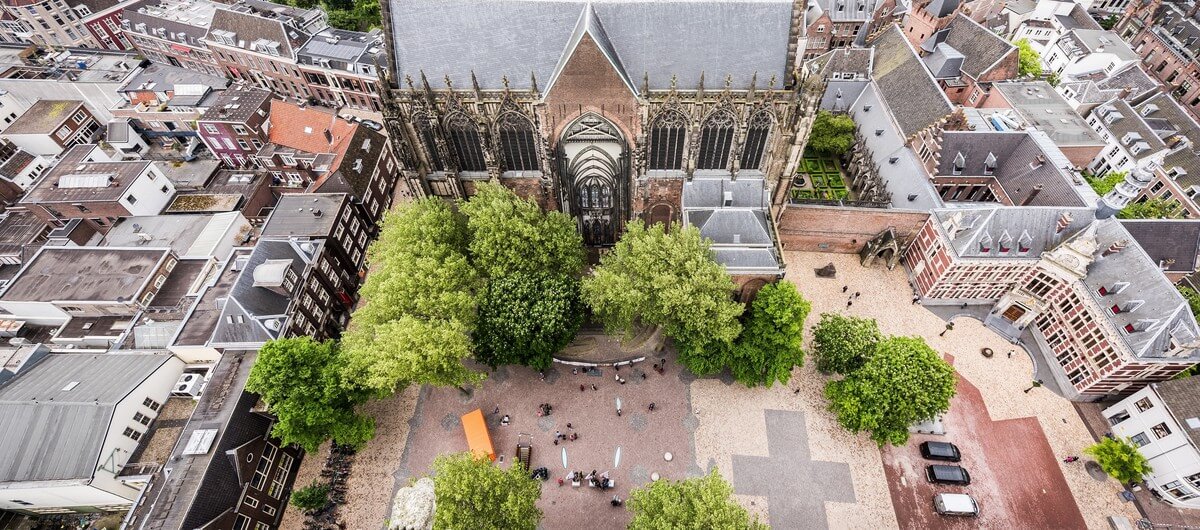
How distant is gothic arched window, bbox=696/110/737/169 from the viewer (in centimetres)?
4266

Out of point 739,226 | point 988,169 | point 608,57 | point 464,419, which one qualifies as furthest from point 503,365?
point 988,169

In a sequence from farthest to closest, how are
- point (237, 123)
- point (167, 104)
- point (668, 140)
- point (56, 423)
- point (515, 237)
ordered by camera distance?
point (167, 104), point (237, 123), point (668, 140), point (515, 237), point (56, 423)

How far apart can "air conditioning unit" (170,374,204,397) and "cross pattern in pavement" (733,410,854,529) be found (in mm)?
45240

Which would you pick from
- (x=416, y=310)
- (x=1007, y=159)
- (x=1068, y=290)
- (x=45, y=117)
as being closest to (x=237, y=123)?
(x=45, y=117)

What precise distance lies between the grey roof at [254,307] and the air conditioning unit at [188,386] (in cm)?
403

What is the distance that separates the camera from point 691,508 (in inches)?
1153

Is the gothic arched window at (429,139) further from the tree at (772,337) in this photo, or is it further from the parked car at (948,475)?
the parked car at (948,475)

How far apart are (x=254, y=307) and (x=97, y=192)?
108 ft

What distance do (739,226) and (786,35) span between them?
1613 centimetres

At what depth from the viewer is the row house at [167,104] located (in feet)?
225

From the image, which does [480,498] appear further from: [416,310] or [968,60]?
[968,60]

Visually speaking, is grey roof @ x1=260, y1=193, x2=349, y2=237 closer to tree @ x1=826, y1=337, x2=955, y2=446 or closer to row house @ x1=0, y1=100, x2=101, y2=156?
row house @ x1=0, y1=100, x2=101, y2=156

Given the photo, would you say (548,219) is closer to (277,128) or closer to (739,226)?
(739,226)

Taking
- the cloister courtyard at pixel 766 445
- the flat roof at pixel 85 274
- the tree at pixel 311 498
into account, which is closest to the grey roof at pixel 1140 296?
the cloister courtyard at pixel 766 445
